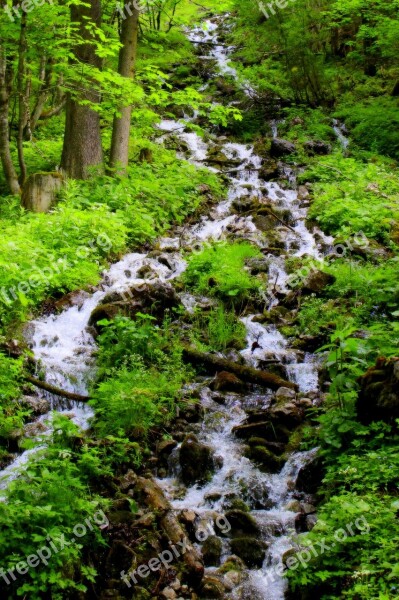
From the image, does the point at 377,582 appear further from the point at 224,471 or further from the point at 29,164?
the point at 29,164

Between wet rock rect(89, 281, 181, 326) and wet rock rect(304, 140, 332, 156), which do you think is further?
wet rock rect(304, 140, 332, 156)

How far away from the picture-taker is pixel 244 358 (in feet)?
23.8

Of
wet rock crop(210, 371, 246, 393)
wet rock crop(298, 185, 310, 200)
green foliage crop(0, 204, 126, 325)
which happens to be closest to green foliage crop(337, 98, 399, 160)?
wet rock crop(298, 185, 310, 200)

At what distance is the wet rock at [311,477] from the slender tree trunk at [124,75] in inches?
336

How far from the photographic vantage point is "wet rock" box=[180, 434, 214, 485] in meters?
5.39

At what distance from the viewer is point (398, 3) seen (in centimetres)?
1391

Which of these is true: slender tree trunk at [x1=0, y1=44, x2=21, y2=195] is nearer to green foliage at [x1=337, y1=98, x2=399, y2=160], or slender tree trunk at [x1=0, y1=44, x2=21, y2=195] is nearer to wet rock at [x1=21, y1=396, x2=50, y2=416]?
wet rock at [x1=21, y1=396, x2=50, y2=416]

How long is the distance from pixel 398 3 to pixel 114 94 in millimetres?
8393

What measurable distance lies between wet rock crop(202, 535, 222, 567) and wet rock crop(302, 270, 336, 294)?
16.1ft

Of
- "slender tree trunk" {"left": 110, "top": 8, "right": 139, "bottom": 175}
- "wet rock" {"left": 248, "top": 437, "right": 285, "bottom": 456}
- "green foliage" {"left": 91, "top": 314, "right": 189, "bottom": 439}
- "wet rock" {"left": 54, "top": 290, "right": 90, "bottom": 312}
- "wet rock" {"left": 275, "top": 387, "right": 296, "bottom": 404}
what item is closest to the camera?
"wet rock" {"left": 248, "top": 437, "right": 285, "bottom": 456}

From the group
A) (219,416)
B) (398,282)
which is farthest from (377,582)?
(398,282)

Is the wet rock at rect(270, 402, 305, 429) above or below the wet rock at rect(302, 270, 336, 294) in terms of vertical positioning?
below

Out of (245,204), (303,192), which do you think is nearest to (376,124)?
(303,192)

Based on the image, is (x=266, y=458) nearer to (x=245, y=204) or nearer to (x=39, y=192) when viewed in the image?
(x=39, y=192)
